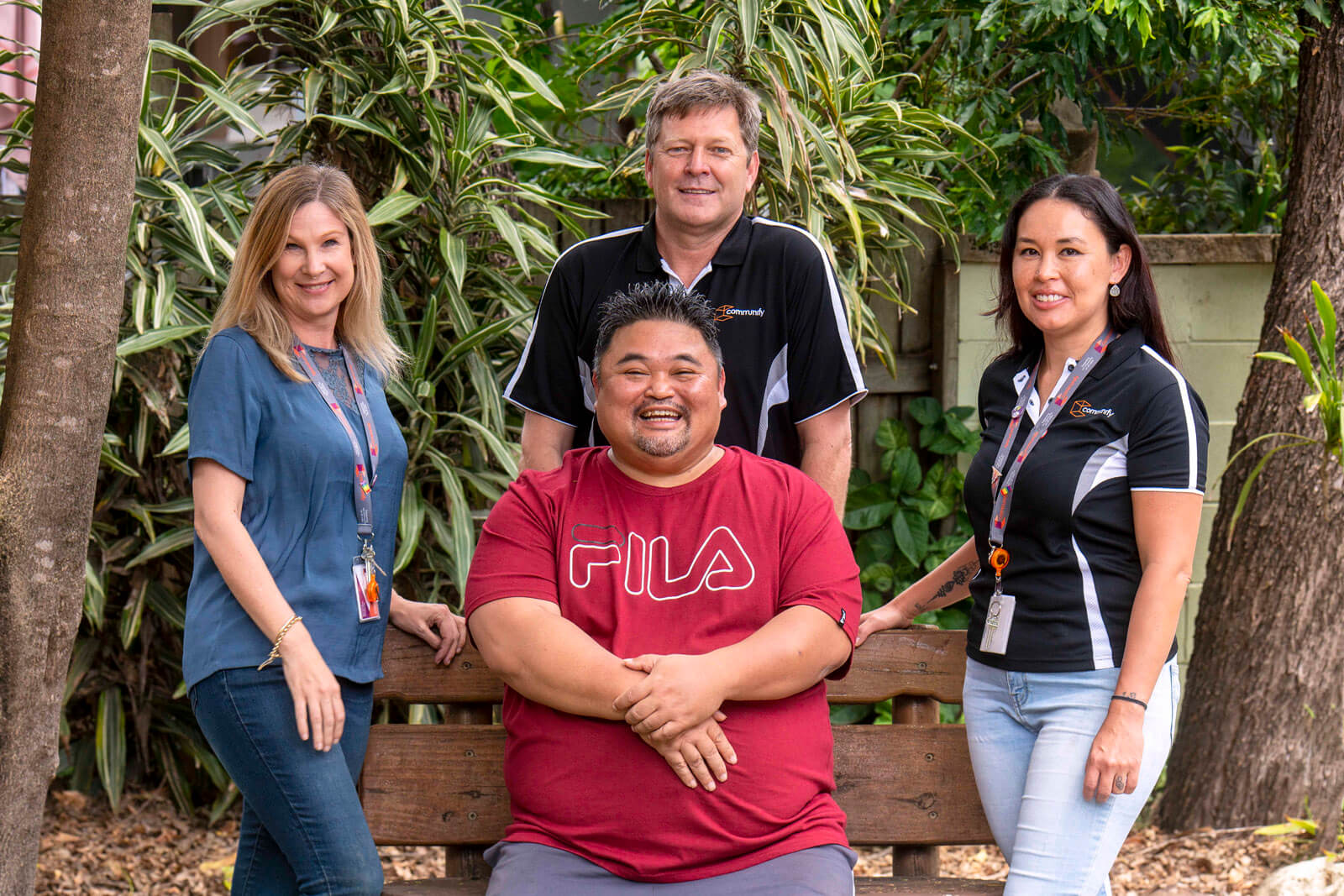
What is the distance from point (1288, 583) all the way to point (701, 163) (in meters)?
2.28

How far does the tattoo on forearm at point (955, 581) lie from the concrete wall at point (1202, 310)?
1.81 m

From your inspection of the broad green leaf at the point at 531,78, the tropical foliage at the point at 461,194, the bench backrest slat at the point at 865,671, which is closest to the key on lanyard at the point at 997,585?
the bench backrest slat at the point at 865,671

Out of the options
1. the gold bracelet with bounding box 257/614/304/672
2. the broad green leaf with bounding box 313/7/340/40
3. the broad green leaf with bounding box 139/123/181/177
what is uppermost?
the broad green leaf with bounding box 313/7/340/40

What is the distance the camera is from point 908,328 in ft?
14.2

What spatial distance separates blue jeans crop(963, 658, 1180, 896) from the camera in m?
2.06

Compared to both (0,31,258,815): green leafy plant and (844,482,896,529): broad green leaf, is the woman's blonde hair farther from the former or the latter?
(844,482,896,529): broad green leaf

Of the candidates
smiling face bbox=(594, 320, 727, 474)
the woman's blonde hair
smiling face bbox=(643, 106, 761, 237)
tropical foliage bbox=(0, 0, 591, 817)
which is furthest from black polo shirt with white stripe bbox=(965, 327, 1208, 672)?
tropical foliage bbox=(0, 0, 591, 817)

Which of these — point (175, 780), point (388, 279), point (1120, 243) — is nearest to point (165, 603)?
point (175, 780)

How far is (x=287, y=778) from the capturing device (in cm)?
209

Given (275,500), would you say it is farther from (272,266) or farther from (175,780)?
(175,780)

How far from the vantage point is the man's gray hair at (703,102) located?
95.0 inches

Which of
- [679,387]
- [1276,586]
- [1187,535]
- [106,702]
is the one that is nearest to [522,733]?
[679,387]

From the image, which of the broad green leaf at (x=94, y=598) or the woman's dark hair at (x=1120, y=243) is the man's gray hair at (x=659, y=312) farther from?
the broad green leaf at (x=94, y=598)

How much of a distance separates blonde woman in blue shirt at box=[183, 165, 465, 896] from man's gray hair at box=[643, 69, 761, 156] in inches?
23.5
